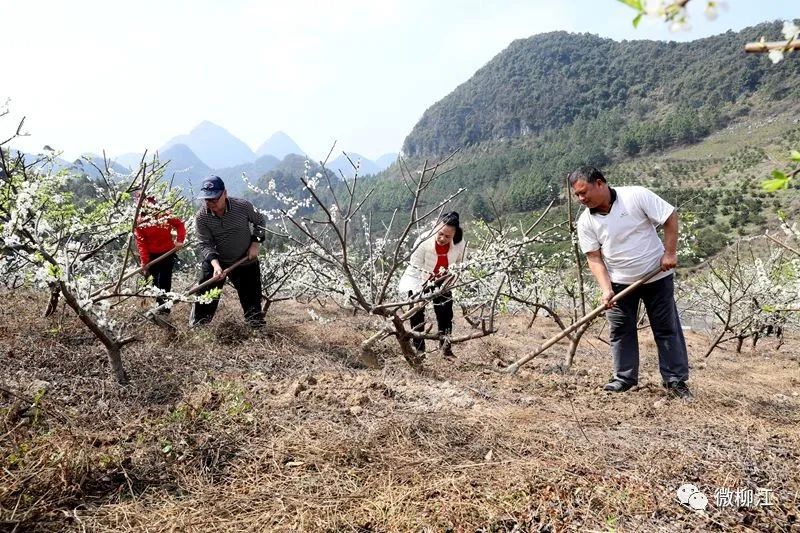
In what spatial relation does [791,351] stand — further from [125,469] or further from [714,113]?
[714,113]

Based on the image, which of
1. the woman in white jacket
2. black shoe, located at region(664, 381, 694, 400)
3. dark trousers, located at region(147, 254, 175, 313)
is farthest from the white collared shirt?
dark trousers, located at region(147, 254, 175, 313)

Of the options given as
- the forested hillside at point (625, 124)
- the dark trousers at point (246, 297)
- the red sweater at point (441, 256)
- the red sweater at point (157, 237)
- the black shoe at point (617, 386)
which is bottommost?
the black shoe at point (617, 386)

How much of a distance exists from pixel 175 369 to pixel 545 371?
3608 mm

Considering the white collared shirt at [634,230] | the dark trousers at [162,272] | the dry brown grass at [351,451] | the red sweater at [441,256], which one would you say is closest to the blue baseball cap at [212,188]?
the dark trousers at [162,272]

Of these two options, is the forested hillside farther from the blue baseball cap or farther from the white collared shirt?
the white collared shirt

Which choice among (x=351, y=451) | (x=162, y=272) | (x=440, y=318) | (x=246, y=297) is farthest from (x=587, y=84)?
(x=351, y=451)

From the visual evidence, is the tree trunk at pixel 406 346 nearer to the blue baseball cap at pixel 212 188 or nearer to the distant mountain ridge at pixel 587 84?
the blue baseball cap at pixel 212 188

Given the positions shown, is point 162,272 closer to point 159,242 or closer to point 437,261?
point 159,242

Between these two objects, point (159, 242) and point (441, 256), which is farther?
point (159, 242)

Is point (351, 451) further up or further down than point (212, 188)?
further down

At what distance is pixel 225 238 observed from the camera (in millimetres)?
4574

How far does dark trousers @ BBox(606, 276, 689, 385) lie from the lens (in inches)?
141

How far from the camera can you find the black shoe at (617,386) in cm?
374

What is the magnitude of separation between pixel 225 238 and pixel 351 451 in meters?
2.97
